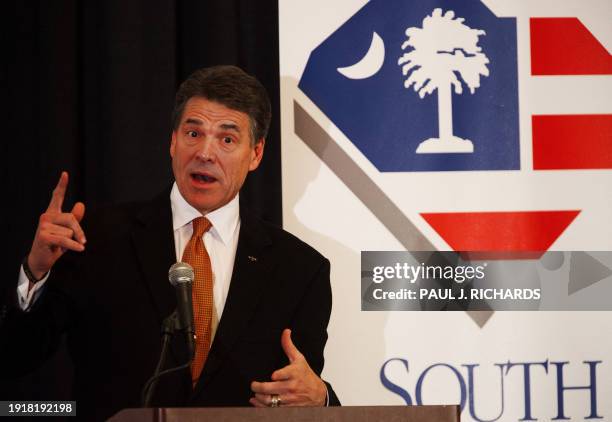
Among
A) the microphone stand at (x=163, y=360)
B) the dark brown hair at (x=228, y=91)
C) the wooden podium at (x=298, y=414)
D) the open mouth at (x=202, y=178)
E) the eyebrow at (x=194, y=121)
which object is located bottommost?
the wooden podium at (x=298, y=414)

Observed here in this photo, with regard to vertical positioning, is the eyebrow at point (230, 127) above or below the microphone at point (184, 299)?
above

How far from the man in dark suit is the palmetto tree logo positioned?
73 centimetres

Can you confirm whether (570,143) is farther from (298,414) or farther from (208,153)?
(298,414)

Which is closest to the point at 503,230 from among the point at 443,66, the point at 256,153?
the point at 443,66

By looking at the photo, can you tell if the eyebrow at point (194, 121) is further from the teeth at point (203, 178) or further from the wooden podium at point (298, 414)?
the wooden podium at point (298, 414)

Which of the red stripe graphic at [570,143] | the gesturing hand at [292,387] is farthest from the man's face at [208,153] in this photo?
the red stripe graphic at [570,143]

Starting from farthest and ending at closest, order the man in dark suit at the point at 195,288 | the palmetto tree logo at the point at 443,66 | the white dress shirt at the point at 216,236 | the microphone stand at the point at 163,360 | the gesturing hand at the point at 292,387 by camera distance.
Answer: the palmetto tree logo at the point at 443,66
the white dress shirt at the point at 216,236
the man in dark suit at the point at 195,288
the gesturing hand at the point at 292,387
the microphone stand at the point at 163,360

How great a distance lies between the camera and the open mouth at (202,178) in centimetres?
254

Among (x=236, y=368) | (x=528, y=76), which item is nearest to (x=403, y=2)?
(x=528, y=76)

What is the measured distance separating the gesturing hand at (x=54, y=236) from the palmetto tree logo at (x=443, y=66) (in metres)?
1.47

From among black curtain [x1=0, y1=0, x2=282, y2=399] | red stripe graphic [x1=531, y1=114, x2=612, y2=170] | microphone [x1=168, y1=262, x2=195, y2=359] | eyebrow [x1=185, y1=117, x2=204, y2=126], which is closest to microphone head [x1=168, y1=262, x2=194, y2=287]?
microphone [x1=168, y1=262, x2=195, y2=359]

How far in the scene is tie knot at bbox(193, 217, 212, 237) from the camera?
8.28 ft

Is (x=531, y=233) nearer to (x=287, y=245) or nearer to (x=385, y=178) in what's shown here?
(x=385, y=178)

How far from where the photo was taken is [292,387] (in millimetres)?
2020
